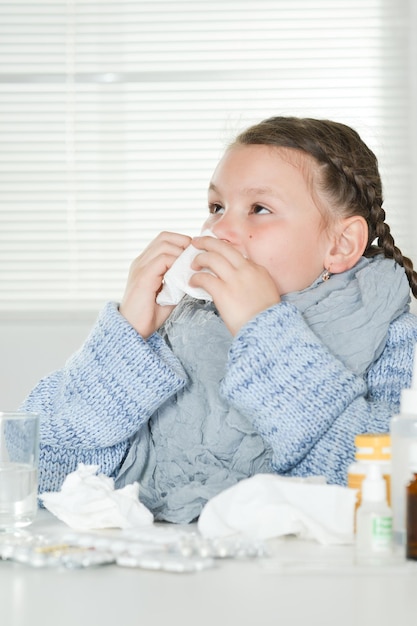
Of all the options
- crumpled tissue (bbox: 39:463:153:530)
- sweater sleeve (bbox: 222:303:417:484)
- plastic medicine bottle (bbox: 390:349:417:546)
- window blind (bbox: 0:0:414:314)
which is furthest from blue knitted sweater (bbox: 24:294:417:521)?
window blind (bbox: 0:0:414:314)

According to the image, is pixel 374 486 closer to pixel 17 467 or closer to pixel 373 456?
pixel 373 456

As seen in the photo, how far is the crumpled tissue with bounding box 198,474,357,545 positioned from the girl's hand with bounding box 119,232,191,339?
0.45 metres

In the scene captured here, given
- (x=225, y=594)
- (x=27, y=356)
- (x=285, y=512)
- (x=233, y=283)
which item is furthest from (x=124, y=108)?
(x=225, y=594)

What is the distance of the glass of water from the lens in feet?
2.95

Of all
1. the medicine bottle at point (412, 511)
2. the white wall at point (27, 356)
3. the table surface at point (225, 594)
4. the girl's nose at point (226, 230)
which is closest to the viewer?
the table surface at point (225, 594)

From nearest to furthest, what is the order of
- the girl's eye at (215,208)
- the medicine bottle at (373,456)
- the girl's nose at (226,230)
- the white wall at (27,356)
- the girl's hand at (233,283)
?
the medicine bottle at (373,456)
the girl's hand at (233,283)
the girl's nose at (226,230)
the girl's eye at (215,208)
the white wall at (27,356)

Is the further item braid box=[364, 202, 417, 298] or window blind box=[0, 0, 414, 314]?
window blind box=[0, 0, 414, 314]

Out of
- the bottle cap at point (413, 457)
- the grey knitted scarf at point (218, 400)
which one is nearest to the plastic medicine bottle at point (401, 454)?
the bottle cap at point (413, 457)

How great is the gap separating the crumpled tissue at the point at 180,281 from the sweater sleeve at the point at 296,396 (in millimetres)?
199

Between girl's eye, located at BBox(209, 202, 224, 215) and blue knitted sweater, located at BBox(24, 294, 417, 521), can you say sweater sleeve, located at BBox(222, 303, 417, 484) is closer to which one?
blue knitted sweater, located at BBox(24, 294, 417, 521)

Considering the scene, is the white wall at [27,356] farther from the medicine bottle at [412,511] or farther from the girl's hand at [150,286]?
the medicine bottle at [412,511]

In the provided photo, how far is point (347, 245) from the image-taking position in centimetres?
135

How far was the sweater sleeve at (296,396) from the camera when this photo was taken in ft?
3.33

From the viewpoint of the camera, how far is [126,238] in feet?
8.52
